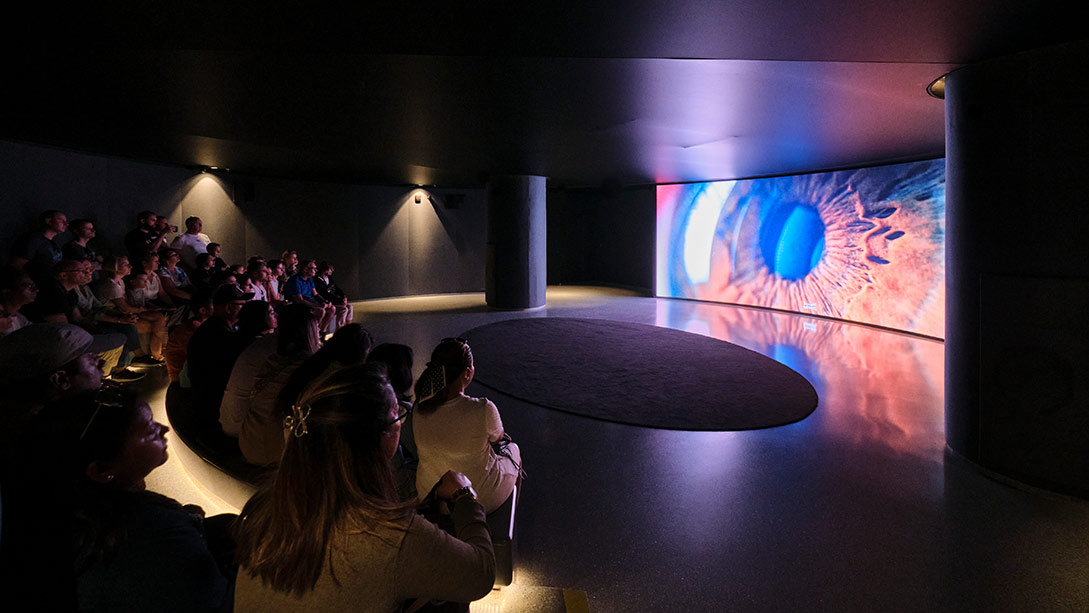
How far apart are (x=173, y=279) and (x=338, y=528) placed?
7309 millimetres

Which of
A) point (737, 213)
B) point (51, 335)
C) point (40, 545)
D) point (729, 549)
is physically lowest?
point (729, 549)

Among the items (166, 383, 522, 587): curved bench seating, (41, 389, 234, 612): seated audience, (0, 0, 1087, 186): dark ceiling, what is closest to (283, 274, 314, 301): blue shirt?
(0, 0, 1087, 186): dark ceiling

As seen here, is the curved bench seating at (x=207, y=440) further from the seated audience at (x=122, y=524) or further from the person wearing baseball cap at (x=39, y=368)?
the seated audience at (x=122, y=524)

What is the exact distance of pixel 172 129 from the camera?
720cm

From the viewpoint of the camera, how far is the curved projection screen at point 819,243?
9094 millimetres

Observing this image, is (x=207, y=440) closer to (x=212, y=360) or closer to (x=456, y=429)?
(x=212, y=360)

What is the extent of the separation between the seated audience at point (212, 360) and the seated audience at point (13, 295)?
179cm

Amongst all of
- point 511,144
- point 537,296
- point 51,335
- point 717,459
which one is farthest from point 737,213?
point 51,335

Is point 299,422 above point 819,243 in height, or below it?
below

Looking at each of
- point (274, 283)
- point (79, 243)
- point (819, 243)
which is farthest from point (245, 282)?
point (819, 243)

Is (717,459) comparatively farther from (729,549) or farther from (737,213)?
(737,213)

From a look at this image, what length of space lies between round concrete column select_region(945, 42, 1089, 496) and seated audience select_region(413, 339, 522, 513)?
3.24 m

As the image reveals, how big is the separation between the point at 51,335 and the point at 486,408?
182 centimetres

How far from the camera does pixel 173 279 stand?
7.34 meters
